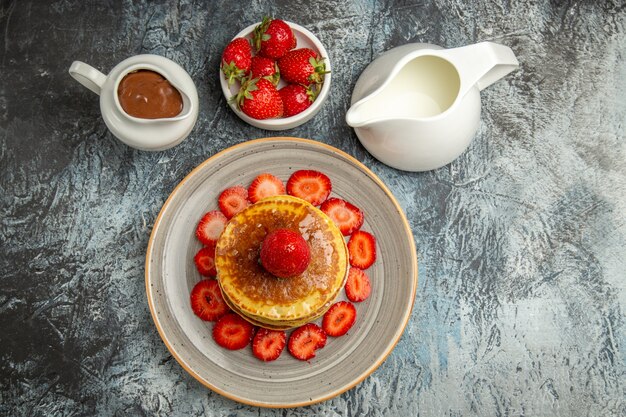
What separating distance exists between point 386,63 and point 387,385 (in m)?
0.79

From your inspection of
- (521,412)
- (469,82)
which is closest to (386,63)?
(469,82)

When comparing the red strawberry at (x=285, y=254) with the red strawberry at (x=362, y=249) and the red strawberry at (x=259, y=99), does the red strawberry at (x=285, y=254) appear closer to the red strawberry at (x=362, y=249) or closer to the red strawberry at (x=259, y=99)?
the red strawberry at (x=362, y=249)

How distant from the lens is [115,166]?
158 centimetres

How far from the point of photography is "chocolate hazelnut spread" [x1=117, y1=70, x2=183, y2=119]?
140 cm

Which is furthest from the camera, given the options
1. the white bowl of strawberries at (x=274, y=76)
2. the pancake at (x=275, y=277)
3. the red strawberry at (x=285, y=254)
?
the white bowl of strawberries at (x=274, y=76)

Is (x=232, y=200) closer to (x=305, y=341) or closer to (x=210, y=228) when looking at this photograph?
(x=210, y=228)

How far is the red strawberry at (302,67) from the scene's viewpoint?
4.83ft

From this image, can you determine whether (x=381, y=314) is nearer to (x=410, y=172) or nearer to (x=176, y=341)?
(x=410, y=172)

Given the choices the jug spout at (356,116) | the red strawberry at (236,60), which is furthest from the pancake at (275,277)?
the red strawberry at (236,60)

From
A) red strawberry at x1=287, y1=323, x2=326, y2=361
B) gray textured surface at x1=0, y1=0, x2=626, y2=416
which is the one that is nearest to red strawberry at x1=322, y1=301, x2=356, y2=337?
red strawberry at x1=287, y1=323, x2=326, y2=361

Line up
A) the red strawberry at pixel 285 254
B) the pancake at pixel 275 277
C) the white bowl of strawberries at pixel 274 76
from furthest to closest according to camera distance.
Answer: the white bowl of strawberries at pixel 274 76
the pancake at pixel 275 277
the red strawberry at pixel 285 254

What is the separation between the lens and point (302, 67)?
58.0 inches

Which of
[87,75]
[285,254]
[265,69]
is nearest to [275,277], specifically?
[285,254]

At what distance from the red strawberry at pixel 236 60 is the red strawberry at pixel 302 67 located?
0.28ft
